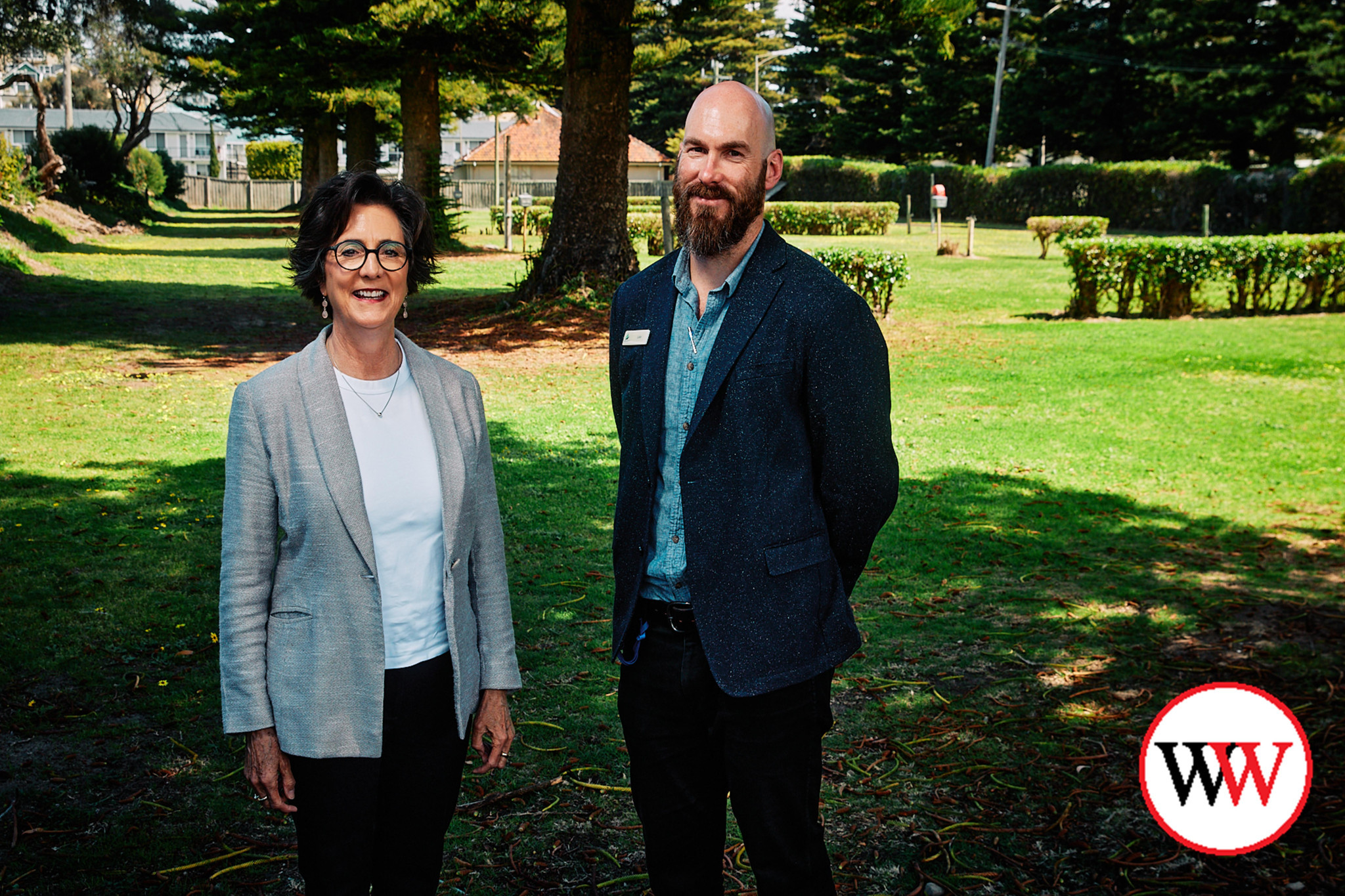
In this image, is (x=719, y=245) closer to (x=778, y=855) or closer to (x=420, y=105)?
(x=778, y=855)

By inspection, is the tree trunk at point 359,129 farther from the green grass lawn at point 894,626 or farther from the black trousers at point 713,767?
the black trousers at point 713,767

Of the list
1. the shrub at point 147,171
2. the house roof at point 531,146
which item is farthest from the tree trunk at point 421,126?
the house roof at point 531,146

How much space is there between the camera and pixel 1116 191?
42.2 m

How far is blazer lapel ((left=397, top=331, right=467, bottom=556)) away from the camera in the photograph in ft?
8.15

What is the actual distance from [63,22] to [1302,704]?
125 feet

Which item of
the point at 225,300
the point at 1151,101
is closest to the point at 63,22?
the point at 225,300

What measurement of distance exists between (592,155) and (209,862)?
13.3 meters

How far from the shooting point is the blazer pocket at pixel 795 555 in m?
2.48

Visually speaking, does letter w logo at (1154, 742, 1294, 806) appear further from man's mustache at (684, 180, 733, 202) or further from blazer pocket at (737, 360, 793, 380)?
man's mustache at (684, 180, 733, 202)

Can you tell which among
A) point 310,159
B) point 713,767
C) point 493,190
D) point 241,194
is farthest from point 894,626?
point 241,194

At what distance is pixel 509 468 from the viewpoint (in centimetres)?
838

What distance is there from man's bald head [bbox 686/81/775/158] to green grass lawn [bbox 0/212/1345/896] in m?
2.33

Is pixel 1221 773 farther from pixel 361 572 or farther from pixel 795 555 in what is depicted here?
pixel 361 572

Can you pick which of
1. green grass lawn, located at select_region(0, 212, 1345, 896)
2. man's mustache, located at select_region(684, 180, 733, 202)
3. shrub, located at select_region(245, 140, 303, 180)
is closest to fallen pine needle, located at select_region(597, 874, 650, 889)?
green grass lawn, located at select_region(0, 212, 1345, 896)
